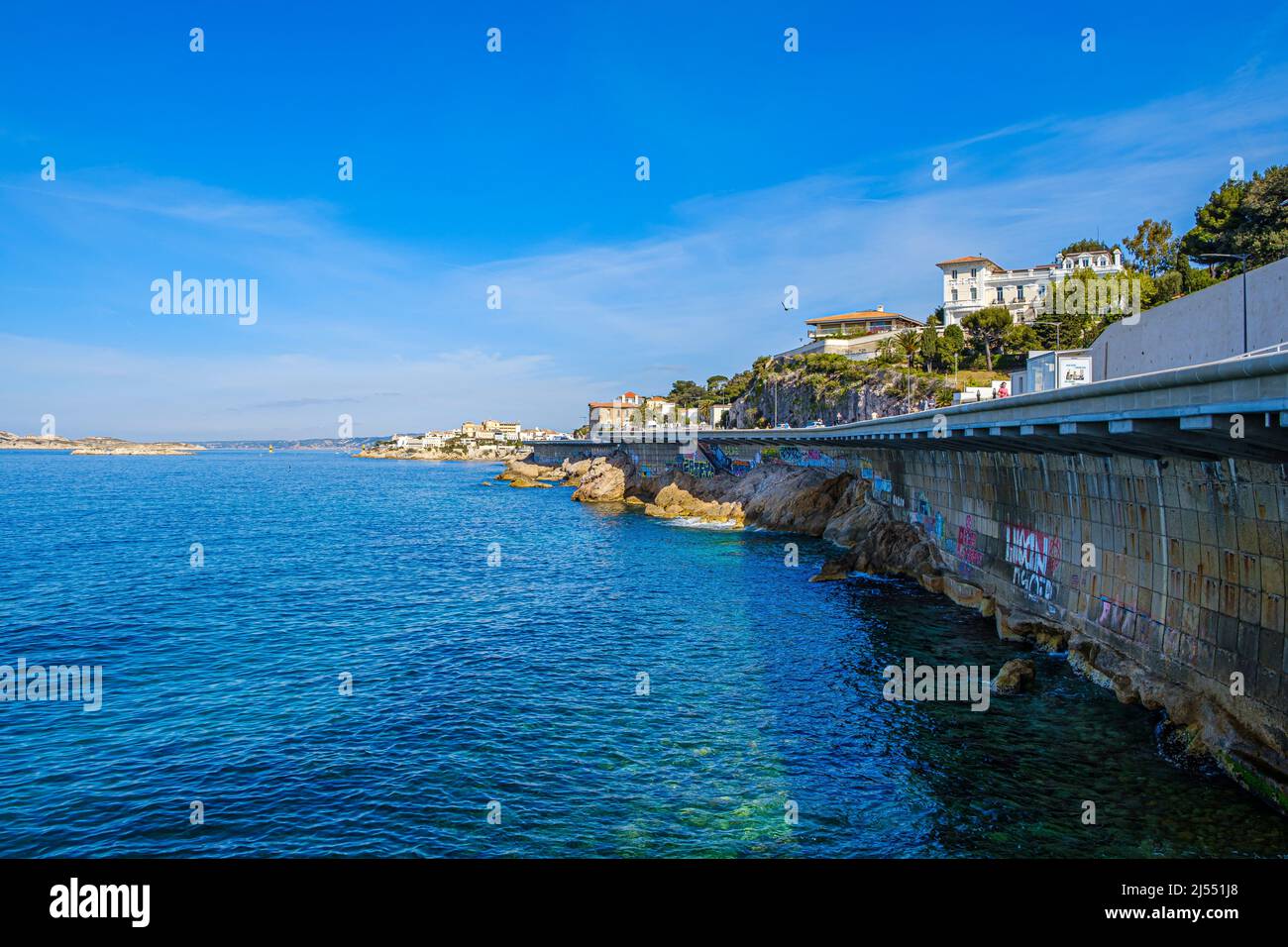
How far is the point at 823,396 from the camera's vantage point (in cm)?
12088

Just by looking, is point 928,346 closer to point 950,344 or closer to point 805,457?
point 950,344

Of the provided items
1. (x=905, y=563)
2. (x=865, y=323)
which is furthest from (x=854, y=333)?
(x=905, y=563)

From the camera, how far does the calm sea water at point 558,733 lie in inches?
700

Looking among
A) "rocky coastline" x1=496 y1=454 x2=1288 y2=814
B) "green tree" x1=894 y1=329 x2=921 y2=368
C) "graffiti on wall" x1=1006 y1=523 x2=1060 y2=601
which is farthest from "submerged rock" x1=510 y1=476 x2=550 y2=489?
"graffiti on wall" x1=1006 y1=523 x2=1060 y2=601

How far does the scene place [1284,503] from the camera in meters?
17.6

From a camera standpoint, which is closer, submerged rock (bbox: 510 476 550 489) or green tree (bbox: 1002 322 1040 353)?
green tree (bbox: 1002 322 1040 353)

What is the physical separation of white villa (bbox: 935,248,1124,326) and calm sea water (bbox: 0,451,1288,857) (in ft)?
287

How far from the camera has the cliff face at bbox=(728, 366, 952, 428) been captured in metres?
95.4

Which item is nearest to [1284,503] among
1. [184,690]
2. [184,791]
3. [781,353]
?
[184,791]

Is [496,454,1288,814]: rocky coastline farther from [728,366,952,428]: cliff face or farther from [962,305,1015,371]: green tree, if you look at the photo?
[962,305,1015,371]: green tree

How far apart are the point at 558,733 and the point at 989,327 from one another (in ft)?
320

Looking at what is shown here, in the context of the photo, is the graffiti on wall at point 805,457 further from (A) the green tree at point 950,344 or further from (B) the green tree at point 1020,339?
(B) the green tree at point 1020,339
